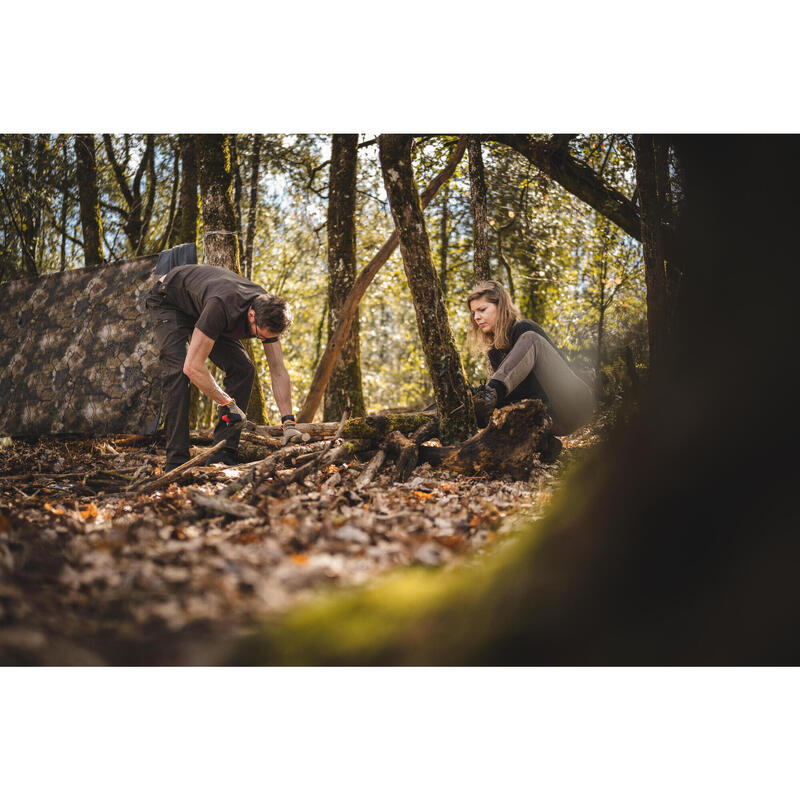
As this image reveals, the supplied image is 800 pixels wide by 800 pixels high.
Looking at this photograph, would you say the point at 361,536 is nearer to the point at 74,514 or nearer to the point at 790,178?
the point at 74,514

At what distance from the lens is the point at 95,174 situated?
18.1 feet

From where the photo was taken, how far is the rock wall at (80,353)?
4.38 metres

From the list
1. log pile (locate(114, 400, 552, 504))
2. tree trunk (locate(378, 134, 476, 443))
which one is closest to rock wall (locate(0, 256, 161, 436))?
log pile (locate(114, 400, 552, 504))

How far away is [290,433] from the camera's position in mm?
3744

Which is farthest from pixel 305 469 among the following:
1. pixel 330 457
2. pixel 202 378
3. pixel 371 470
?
pixel 202 378

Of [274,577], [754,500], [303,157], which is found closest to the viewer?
[274,577]

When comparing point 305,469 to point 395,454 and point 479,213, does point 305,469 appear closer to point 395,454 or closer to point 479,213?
point 395,454

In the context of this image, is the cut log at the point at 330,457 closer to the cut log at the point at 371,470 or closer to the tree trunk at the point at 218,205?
the cut log at the point at 371,470

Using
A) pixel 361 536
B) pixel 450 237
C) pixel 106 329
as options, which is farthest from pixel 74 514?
pixel 450 237

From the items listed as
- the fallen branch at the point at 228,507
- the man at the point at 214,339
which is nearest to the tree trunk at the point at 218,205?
the man at the point at 214,339

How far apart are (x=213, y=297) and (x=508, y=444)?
1.93 meters

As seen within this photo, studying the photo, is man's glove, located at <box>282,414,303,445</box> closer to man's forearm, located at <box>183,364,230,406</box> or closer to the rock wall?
man's forearm, located at <box>183,364,230,406</box>

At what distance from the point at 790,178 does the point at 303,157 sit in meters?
5.71

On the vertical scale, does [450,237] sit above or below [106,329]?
above
